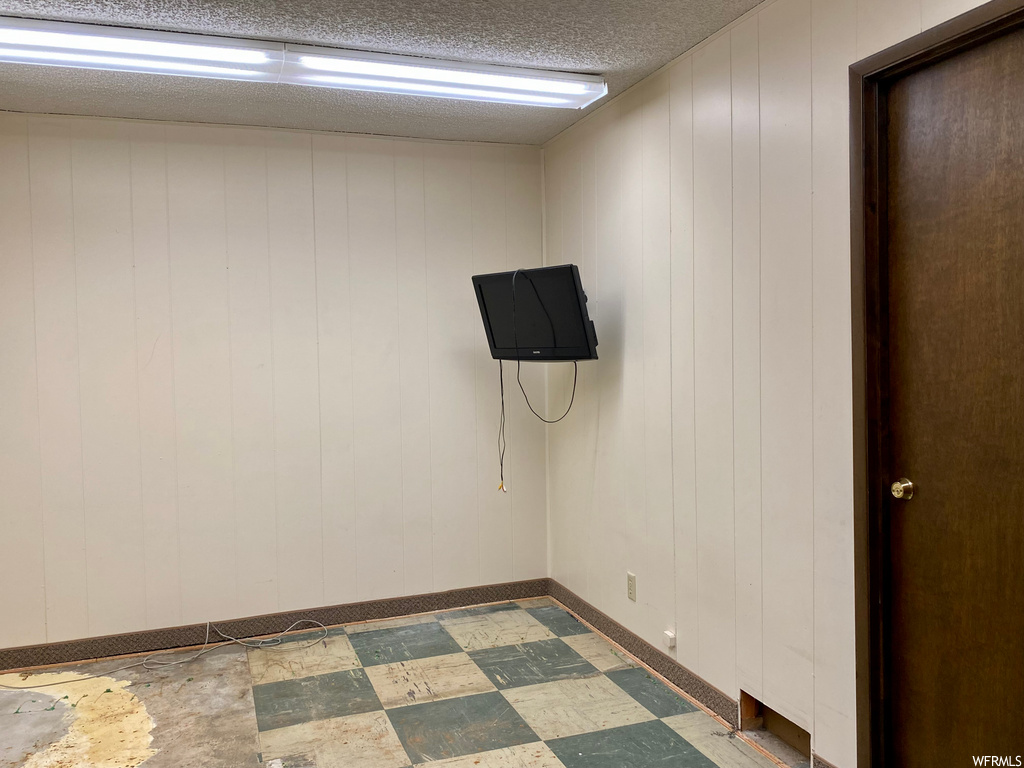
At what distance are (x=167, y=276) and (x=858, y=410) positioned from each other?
310 centimetres

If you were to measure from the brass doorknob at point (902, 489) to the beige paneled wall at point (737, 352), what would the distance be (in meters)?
0.14

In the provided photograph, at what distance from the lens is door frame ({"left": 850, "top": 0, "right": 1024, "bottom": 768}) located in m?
2.21

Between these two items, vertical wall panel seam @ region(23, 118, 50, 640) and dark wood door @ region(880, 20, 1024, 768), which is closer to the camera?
dark wood door @ region(880, 20, 1024, 768)

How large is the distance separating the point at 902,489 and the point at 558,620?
2.25 metres

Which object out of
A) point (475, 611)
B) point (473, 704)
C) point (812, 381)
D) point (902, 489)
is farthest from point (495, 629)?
point (902, 489)

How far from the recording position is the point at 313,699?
3160mm

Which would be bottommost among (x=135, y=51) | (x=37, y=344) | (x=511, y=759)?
(x=511, y=759)

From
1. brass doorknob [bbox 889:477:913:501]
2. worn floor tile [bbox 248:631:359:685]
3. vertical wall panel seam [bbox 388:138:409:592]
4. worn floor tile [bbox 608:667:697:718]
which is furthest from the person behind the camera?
vertical wall panel seam [bbox 388:138:409:592]

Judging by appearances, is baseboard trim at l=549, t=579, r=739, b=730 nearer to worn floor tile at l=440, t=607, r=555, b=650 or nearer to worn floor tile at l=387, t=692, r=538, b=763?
worn floor tile at l=440, t=607, r=555, b=650

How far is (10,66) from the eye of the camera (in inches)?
120

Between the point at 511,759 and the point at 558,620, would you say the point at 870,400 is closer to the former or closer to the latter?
the point at 511,759

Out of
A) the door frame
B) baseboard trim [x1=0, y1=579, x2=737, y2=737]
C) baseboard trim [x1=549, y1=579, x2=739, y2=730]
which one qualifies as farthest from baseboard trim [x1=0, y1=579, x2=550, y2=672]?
the door frame

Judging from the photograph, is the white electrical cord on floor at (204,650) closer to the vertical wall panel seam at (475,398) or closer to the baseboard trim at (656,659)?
the vertical wall panel seam at (475,398)

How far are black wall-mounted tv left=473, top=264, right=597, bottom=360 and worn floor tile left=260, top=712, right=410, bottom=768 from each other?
5.57 feet
